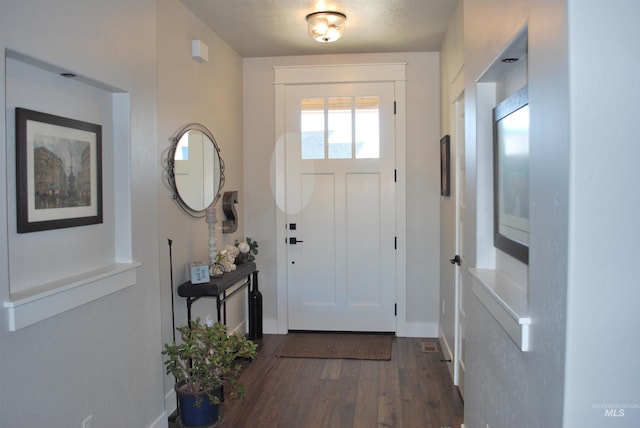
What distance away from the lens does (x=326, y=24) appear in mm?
3402

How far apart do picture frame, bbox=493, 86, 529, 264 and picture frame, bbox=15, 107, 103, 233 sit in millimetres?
1792

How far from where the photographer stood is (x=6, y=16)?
1711 millimetres

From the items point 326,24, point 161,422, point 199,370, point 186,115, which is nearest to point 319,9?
point 326,24

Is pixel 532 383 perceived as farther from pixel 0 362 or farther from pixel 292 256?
pixel 292 256

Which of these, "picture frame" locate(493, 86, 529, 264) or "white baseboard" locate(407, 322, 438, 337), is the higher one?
"picture frame" locate(493, 86, 529, 264)

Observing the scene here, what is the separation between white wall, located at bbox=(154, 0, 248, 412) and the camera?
9.99 ft

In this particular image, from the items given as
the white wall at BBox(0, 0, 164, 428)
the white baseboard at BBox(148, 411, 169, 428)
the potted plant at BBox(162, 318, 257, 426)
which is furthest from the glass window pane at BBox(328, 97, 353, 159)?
the white baseboard at BBox(148, 411, 169, 428)

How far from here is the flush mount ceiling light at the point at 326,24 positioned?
3.35 m

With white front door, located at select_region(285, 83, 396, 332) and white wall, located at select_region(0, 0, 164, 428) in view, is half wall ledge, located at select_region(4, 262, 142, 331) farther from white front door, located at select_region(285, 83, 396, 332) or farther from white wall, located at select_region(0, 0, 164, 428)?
white front door, located at select_region(285, 83, 396, 332)

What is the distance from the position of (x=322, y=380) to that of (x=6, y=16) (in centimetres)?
291

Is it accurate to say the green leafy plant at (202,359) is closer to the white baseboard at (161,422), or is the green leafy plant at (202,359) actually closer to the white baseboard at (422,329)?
the white baseboard at (161,422)

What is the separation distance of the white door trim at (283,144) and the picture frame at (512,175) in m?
2.42

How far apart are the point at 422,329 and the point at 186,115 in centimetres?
285

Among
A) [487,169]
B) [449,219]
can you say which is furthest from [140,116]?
[449,219]
